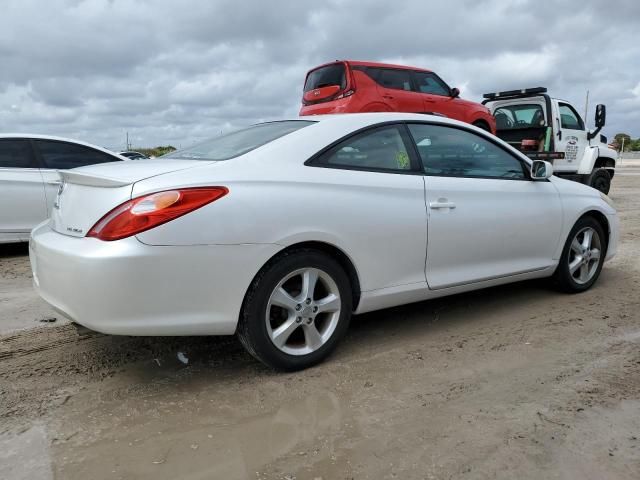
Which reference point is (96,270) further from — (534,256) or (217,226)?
(534,256)

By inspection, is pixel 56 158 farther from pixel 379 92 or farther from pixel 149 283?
pixel 149 283

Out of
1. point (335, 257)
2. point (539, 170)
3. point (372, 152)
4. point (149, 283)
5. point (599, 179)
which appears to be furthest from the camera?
point (599, 179)

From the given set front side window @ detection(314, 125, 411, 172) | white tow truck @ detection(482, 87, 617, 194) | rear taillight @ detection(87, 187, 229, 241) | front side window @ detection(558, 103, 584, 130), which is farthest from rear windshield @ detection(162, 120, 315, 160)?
front side window @ detection(558, 103, 584, 130)

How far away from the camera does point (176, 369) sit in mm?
3131

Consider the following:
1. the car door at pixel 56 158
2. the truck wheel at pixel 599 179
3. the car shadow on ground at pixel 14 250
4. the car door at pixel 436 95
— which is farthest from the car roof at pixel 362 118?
the truck wheel at pixel 599 179

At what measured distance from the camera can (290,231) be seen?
2859mm

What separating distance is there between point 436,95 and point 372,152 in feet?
22.0

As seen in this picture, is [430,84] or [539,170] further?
[430,84]

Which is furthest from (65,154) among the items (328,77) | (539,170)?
(539,170)

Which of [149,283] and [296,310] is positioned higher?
[149,283]

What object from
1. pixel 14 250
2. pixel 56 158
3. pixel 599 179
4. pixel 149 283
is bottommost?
pixel 14 250

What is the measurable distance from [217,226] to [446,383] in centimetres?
144

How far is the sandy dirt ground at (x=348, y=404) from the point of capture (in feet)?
7.27

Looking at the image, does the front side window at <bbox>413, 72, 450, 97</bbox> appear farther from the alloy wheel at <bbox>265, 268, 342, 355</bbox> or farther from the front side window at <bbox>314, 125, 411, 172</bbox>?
the alloy wheel at <bbox>265, 268, 342, 355</bbox>
